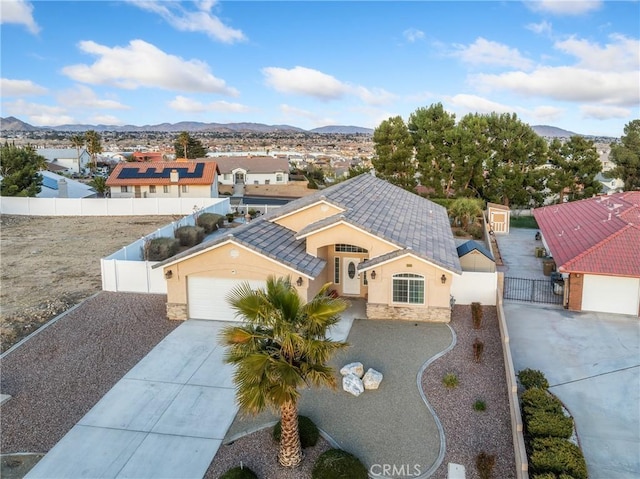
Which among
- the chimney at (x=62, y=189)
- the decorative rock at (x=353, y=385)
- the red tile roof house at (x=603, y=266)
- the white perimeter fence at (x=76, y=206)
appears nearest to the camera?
the decorative rock at (x=353, y=385)

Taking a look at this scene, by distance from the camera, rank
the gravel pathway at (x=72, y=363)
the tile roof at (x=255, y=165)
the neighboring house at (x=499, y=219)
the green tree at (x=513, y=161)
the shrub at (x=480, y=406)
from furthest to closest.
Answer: the tile roof at (x=255, y=165) < the green tree at (x=513, y=161) < the neighboring house at (x=499, y=219) < the shrub at (x=480, y=406) < the gravel pathway at (x=72, y=363)

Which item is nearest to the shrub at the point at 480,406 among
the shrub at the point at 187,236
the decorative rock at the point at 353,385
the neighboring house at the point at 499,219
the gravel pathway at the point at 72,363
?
the decorative rock at the point at 353,385

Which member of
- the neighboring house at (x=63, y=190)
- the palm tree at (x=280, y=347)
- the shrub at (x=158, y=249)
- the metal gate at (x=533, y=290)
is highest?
the neighboring house at (x=63, y=190)

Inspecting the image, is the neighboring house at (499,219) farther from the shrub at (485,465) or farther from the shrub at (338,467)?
the shrub at (338,467)

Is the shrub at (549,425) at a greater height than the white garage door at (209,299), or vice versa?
the white garage door at (209,299)

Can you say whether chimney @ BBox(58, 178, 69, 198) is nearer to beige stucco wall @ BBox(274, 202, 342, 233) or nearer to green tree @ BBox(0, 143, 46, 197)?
green tree @ BBox(0, 143, 46, 197)

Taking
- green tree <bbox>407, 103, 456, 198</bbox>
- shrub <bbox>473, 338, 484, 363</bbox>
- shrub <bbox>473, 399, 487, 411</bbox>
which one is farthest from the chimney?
shrub <bbox>473, 399, 487, 411</bbox>

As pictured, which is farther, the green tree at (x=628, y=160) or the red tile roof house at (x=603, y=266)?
the green tree at (x=628, y=160)
